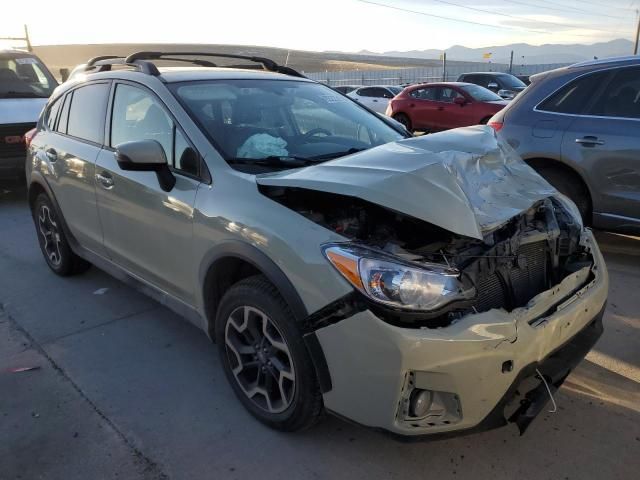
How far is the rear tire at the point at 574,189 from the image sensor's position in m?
5.03

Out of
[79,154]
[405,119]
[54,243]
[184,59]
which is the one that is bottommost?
[405,119]

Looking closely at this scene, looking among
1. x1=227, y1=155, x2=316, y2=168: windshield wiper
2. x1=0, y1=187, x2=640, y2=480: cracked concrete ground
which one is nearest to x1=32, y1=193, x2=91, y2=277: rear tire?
x1=0, y1=187, x2=640, y2=480: cracked concrete ground

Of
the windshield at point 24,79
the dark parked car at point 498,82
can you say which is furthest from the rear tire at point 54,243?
the dark parked car at point 498,82

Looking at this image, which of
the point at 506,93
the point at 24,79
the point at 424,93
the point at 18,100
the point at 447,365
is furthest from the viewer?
the point at 506,93

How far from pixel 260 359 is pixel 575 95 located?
159 inches

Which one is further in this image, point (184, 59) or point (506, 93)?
point (506, 93)

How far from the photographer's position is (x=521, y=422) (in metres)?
2.29

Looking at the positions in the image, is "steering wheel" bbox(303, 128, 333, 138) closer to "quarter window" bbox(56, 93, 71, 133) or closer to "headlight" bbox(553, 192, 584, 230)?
"headlight" bbox(553, 192, 584, 230)

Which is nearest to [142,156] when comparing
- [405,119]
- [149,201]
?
[149,201]

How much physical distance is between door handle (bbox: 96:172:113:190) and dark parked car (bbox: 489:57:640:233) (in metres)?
3.75

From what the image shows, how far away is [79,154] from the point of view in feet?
13.3

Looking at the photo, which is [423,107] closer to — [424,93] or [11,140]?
[424,93]

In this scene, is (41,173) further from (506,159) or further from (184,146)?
(506,159)

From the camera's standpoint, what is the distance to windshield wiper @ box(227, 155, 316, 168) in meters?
2.93
